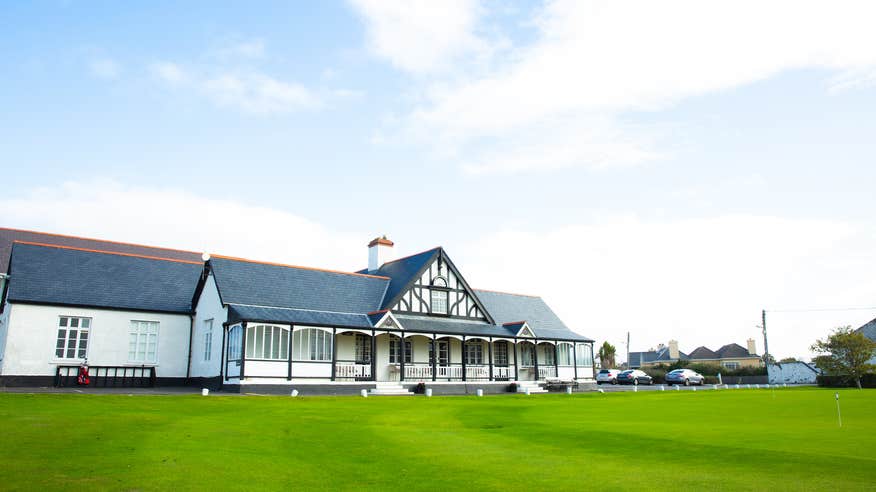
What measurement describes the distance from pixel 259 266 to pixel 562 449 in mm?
23849

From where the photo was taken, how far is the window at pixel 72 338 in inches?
1093

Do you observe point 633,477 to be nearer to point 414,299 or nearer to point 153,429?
point 153,429

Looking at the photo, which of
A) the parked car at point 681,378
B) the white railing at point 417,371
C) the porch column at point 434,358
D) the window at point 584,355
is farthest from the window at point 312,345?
the parked car at point 681,378

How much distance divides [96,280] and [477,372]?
64.1ft

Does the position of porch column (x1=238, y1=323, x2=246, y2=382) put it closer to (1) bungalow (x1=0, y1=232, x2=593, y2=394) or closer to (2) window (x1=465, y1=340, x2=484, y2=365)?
(1) bungalow (x1=0, y1=232, x2=593, y2=394)

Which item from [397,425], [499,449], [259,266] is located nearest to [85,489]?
[499,449]

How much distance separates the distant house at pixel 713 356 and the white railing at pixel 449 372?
192 ft

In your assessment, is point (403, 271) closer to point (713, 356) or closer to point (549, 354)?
point (549, 354)

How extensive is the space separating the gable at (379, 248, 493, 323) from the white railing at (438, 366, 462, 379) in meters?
3.18

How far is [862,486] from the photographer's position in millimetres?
8508

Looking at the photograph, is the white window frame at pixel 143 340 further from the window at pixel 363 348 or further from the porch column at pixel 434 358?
the porch column at pixel 434 358

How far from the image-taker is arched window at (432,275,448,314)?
3684cm

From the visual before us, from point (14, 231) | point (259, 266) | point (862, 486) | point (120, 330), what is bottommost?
point (862, 486)

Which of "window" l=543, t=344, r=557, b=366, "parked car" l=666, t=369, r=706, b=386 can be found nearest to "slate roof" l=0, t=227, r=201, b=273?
"window" l=543, t=344, r=557, b=366
